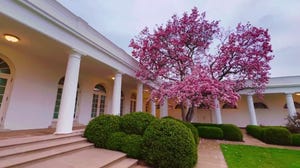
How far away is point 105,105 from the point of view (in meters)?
11.0

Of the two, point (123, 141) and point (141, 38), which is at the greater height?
point (141, 38)

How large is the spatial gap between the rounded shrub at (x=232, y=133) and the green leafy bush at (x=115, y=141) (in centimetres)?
746

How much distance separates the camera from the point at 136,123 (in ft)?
16.9

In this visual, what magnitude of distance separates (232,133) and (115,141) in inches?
310

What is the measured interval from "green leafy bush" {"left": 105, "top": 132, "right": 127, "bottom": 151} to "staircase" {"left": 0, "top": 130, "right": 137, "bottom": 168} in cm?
25

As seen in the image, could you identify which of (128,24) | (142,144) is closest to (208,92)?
(142,144)

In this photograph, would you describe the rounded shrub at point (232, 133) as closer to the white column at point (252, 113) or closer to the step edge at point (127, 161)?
the white column at point (252, 113)

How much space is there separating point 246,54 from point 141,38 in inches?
247

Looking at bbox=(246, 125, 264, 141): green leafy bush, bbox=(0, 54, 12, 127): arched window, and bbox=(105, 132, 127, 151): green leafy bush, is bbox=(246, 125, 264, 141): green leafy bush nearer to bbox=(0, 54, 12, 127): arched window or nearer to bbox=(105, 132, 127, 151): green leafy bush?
bbox=(105, 132, 127, 151): green leafy bush

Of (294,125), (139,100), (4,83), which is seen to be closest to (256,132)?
(294,125)

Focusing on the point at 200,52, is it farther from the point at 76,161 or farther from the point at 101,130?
the point at 76,161

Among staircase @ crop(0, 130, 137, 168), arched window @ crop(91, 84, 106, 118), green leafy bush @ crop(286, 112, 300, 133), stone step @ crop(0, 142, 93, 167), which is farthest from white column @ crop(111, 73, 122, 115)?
green leafy bush @ crop(286, 112, 300, 133)

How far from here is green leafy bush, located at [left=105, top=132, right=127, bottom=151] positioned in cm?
481

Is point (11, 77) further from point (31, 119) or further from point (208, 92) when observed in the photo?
point (208, 92)
